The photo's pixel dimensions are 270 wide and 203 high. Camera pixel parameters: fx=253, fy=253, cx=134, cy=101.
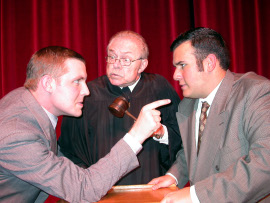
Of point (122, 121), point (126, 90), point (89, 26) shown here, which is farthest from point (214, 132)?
point (89, 26)

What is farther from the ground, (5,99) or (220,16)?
(220,16)

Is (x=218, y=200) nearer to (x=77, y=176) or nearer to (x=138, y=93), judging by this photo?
(x=77, y=176)

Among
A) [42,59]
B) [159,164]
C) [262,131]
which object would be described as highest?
[42,59]

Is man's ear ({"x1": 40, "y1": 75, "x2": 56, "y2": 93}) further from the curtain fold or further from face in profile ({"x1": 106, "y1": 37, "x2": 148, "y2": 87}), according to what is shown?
the curtain fold

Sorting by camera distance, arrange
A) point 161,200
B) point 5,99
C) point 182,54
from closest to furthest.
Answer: point 161,200 < point 5,99 < point 182,54

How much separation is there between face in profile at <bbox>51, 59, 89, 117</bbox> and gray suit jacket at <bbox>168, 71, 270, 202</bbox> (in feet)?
2.68

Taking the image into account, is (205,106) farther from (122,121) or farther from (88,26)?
(88,26)

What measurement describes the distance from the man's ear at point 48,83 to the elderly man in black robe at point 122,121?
60cm

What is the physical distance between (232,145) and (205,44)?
0.79 m

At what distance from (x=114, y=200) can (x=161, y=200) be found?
23 centimetres

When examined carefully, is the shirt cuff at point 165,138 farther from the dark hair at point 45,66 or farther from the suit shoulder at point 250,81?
the dark hair at point 45,66

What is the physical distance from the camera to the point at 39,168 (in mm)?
1257

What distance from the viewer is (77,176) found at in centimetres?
130

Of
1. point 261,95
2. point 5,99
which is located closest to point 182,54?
point 261,95
